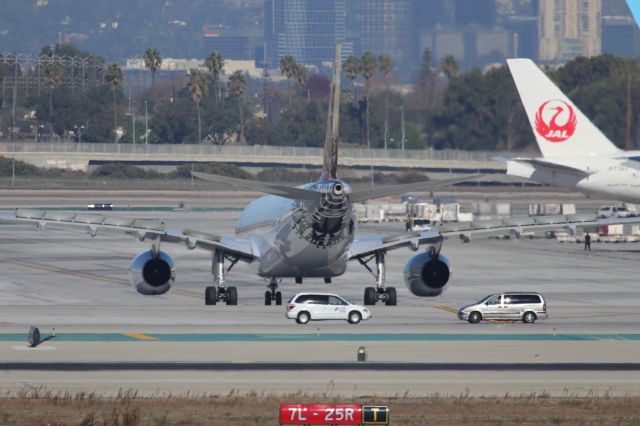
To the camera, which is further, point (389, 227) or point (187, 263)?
point (389, 227)

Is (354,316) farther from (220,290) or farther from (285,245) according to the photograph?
(220,290)

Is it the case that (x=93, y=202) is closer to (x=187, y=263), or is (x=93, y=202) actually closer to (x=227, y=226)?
(x=227, y=226)

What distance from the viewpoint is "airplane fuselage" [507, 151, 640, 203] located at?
95312 millimetres

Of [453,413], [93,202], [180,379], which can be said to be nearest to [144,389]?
[180,379]

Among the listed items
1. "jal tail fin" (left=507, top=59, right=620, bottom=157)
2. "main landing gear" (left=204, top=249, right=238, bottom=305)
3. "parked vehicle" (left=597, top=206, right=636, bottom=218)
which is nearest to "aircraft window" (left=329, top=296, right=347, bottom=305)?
"main landing gear" (left=204, top=249, right=238, bottom=305)


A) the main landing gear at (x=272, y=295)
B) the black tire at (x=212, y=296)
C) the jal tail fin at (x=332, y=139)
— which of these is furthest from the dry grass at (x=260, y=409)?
the main landing gear at (x=272, y=295)

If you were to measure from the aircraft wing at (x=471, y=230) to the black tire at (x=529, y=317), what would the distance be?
400 cm

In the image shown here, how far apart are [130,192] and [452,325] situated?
127684mm

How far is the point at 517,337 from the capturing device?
54000mm

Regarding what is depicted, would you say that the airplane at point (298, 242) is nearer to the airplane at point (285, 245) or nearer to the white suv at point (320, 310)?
the airplane at point (285, 245)

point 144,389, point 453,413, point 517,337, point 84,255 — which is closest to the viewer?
point 453,413

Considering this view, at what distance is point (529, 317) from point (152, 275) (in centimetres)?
1668

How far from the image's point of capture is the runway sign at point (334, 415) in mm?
31406

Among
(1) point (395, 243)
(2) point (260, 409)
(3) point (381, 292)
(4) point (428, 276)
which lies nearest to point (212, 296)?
(3) point (381, 292)
